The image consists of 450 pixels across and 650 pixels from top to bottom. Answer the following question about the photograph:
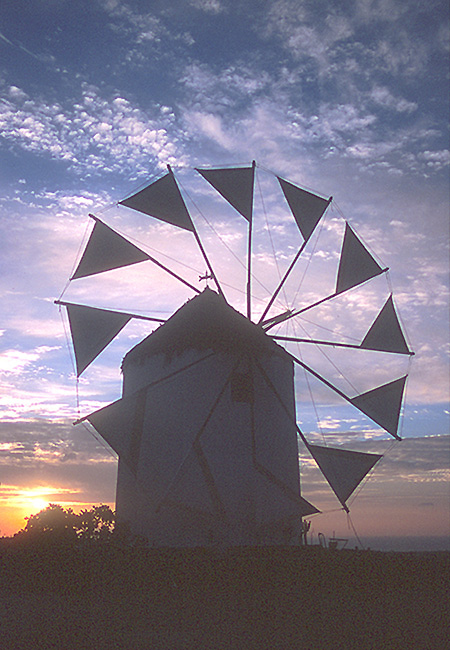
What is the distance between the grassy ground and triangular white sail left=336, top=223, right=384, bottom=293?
10029 millimetres

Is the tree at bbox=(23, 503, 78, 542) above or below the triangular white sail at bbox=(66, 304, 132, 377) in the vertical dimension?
below

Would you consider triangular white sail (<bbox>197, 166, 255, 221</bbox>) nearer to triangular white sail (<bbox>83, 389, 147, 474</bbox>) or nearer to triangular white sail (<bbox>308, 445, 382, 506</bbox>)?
triangular white sail (<bbox>83, 389, 147, 474</bbox>)

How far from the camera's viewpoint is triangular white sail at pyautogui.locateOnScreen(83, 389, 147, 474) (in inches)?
720

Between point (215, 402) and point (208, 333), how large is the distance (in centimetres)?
256

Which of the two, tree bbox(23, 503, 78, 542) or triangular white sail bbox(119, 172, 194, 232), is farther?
triangular white sail bbox(119, 172, 194, 232)

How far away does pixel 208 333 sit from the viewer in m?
19.5

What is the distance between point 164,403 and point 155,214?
710 cm

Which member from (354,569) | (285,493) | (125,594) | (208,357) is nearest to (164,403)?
(208,357)

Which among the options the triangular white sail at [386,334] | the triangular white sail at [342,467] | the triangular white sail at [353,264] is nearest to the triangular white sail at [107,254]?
the triangular white sail at [353,264]

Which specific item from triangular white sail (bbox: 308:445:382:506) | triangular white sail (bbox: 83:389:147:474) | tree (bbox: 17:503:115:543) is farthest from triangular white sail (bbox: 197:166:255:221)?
tree (bbox: 17:503:115:543)

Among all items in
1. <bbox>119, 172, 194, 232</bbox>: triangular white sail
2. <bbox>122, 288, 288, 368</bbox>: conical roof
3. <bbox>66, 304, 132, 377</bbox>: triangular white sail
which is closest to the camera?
<bbox>122, 288, 288, 368</bbox>: conical roof

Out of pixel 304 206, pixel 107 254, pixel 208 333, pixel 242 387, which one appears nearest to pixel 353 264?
pixel 304 206

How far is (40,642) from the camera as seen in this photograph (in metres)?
10.6

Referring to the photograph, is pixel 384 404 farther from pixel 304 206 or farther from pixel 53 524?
pixel 53 524
